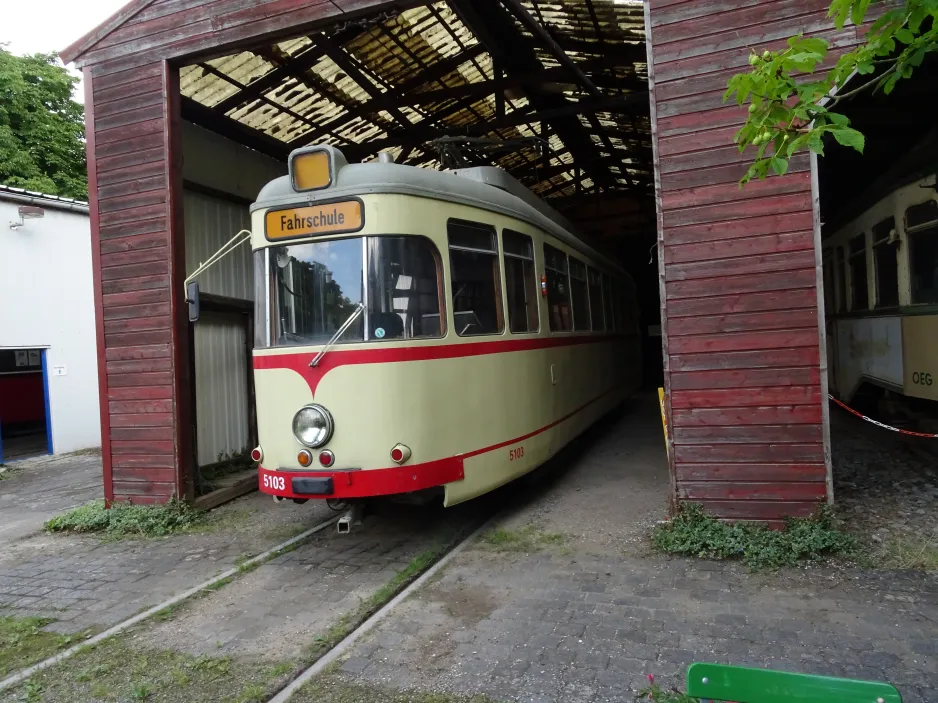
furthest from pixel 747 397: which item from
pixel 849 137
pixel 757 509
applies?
pixel 849 137

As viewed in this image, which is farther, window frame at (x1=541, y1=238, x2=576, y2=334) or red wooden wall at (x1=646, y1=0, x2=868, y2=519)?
window frame at (x1=541, y1=238, x2=576, y2=334)

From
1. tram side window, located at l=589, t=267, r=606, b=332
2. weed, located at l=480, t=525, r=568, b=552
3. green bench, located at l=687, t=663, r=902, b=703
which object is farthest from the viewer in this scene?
tram side window, located at l=589, t=267, r=606, b=332

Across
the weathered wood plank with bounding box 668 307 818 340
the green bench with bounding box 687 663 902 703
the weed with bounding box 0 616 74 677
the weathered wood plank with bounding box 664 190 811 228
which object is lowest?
the weed with bounding box 0 616 74 677

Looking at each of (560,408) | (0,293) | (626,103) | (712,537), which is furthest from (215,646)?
(0,293)

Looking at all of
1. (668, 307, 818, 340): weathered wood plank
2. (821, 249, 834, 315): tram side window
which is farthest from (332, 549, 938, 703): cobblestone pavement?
(821, 249, 834, 315): tram side window

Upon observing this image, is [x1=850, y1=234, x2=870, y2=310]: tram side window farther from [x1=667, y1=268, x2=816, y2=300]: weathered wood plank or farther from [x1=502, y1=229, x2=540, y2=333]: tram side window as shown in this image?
[x1=502, y1=229, x2=540, y2=333]: tram side window

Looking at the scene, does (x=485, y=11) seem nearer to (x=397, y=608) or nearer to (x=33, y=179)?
(x=397, y=608)

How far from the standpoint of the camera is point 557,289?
25.0 feet

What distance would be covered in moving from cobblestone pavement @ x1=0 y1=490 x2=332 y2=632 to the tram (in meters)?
6.52

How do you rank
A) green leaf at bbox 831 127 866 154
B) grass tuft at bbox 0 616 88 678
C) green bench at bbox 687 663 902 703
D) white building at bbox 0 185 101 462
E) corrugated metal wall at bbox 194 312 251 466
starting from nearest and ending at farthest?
green bench at bbox 687 663 902 703 → green leaf at bbox 831 127 866 154 → grass tuft at bbox 0 616 88 678 → corrugated metal wall at bbox 194 312 251 466 → white building at bbox 0 185 101 462

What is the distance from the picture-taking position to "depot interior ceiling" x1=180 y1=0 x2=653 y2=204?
8.08m

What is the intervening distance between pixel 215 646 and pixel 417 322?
260cm

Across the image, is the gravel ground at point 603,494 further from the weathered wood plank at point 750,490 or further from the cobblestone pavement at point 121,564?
the cobblestone pavement at point 121,564

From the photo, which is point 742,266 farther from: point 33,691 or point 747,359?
point 33,691
